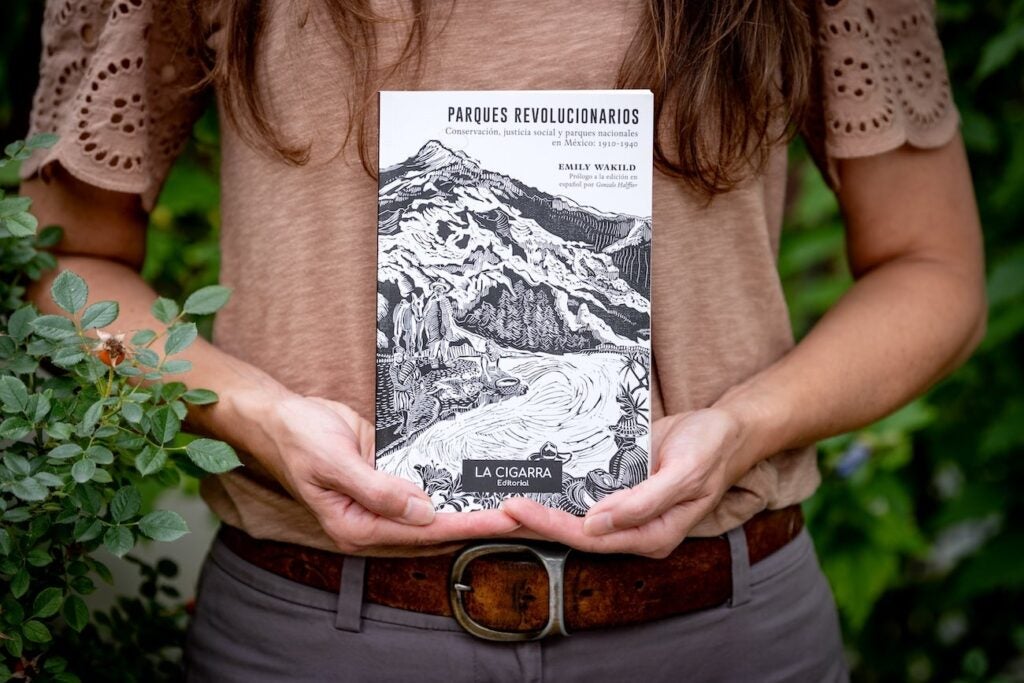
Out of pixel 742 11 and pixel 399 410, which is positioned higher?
pixel 742 11

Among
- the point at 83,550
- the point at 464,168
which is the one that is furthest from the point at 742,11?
the point at 83,550

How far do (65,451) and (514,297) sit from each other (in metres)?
0.44

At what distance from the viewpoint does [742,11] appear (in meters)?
1.03

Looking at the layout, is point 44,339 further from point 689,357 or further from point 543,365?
point 689,357

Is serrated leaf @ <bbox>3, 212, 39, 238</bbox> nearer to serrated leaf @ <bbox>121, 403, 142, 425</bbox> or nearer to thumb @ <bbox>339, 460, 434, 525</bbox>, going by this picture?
serrated leaf @ <bbox>121, 403, 142, 425</bbox>

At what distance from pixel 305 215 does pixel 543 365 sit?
1.10 feet

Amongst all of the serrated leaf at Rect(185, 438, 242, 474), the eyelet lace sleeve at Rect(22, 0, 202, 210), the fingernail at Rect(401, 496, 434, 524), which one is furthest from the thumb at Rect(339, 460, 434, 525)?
the eyelet lace sleeve at Rect(22, 0, 202, 210)

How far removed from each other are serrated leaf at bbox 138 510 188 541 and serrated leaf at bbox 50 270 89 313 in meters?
0.21

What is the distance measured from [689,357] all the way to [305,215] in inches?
18.8

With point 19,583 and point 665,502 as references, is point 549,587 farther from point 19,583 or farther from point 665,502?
point 19,583

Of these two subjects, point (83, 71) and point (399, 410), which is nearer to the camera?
point (399, 410)

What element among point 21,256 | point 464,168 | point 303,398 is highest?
point 464,168

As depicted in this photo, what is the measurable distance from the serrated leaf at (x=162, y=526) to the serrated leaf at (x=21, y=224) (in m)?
0.30

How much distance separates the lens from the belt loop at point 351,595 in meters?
1.02
